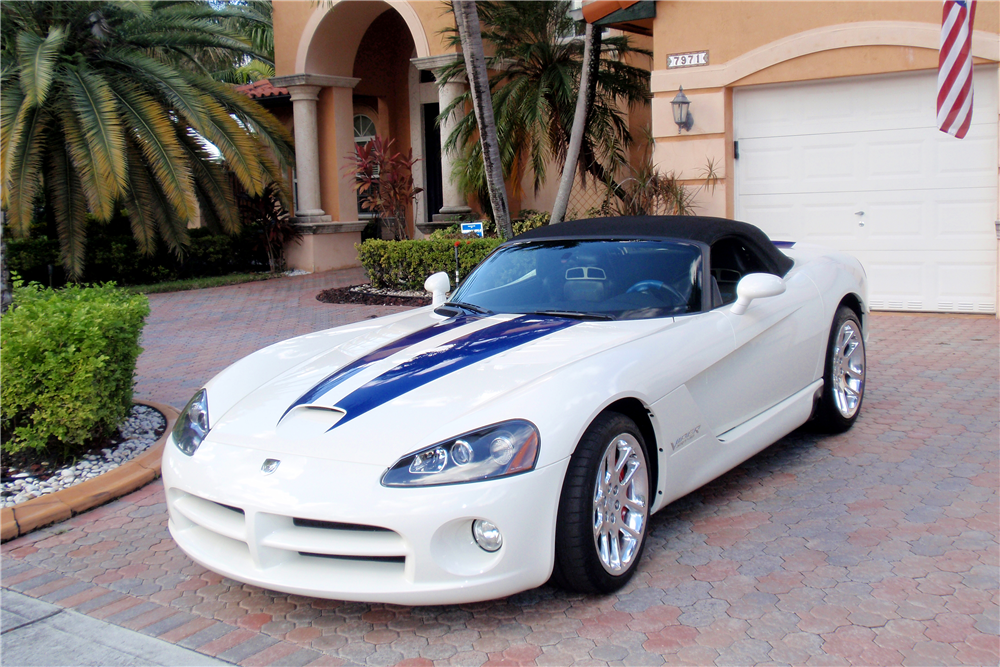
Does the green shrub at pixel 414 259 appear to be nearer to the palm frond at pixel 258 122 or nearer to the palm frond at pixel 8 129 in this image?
the palm frond at pixel 258 122

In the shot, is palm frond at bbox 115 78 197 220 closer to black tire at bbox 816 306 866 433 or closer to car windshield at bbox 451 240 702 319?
car windshield at bbox 451 240 702 319

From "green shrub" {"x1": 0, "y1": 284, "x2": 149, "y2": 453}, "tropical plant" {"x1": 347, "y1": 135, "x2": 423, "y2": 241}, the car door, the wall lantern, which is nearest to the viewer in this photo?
the car door

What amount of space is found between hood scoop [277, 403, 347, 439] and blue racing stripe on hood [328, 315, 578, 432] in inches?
1.3

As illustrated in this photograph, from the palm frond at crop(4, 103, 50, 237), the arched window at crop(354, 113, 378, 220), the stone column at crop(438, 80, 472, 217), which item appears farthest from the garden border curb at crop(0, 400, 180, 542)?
the arched window at crop(354, 113, 378, 220)

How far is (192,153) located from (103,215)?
2290 millimetres

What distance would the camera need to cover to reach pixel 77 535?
4418 millimetres

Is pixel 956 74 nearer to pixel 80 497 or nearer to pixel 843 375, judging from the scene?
pixel 843 375

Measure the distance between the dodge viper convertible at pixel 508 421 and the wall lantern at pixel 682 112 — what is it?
18.4 ft

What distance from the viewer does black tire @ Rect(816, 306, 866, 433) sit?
5195mm

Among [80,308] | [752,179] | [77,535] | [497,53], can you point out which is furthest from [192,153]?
[77,535]

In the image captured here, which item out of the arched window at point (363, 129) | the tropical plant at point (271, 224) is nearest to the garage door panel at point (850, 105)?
the tropical plant at point (271, 224)

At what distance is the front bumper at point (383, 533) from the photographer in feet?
9.73

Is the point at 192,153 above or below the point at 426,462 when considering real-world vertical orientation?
above

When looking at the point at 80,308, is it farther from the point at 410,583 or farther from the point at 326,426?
the point at 410,583
